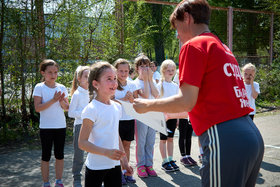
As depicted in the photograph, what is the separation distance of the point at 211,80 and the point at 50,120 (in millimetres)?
2917

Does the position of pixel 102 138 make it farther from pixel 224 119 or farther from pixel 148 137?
pixel 148 137

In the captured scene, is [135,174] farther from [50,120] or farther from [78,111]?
[50,120]

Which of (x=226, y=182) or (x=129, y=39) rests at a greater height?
(x=129, y=39)

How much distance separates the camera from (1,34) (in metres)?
7.09

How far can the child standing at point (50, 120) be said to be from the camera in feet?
13.8

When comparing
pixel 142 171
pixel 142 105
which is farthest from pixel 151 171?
pixel 142 105

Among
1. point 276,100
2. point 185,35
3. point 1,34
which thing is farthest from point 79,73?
point 276,100

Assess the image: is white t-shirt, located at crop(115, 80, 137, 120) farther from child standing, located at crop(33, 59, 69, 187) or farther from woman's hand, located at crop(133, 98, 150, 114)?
woman's hand, located at crop(133, 98, 150, 114)

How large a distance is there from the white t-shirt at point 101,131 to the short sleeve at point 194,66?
1.14 metres

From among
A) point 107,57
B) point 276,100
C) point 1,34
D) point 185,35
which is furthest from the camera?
point 276,100

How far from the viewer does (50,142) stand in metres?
4.23

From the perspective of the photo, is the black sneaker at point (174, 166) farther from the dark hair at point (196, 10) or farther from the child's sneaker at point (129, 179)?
the dark hair at point (196, 10)

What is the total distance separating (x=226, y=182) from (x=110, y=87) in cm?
147

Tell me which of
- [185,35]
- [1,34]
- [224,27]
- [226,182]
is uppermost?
[224,27]
